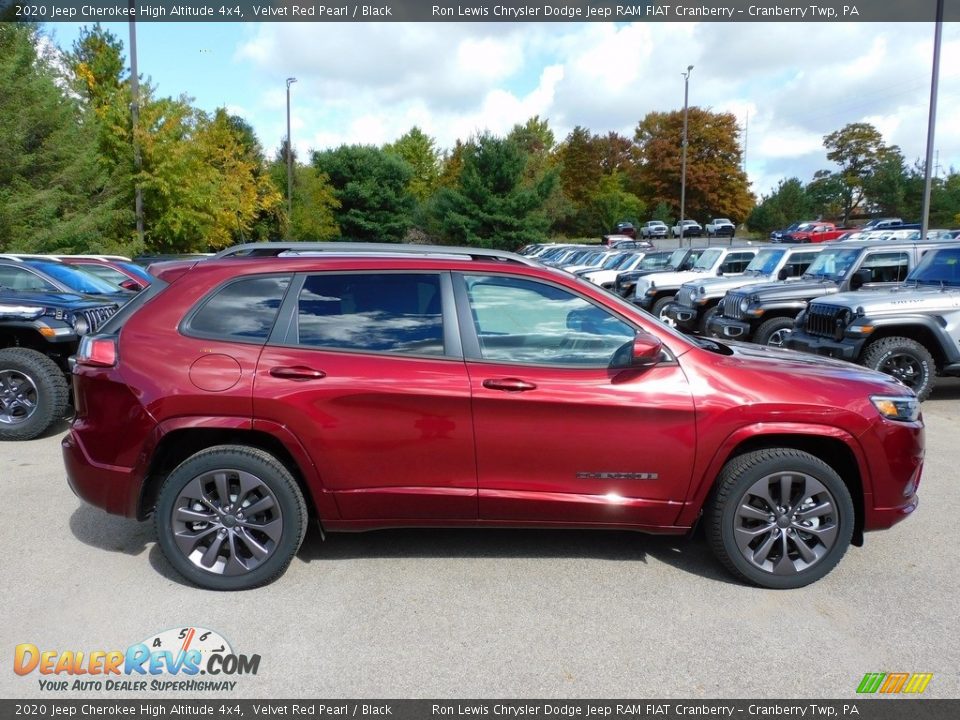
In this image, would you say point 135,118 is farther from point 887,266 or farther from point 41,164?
point 887,266

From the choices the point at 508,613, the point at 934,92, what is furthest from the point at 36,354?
the point at 934,92

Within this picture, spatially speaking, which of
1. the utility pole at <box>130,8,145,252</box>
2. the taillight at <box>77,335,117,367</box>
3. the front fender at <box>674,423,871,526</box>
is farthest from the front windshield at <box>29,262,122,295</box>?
the utility pole at <box>130,8,145,252</box>

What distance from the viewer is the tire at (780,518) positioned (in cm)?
383

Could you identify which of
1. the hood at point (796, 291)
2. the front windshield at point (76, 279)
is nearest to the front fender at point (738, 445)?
the hood at point (796, 291)

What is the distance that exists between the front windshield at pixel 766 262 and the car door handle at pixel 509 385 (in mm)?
11725

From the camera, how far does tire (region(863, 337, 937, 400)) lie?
27.3 feet

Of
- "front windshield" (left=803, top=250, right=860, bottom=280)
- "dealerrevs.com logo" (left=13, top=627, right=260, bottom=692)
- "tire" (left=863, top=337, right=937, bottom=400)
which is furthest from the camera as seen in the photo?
"front windshield" (left=803, top=250, right=860, bottom=280)

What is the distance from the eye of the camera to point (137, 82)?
23.8 m

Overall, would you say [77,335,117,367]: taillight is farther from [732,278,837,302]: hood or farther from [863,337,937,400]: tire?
[732,278,837,302]: hood

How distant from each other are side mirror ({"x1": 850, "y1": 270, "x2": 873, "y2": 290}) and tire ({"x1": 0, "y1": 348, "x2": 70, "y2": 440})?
929cm

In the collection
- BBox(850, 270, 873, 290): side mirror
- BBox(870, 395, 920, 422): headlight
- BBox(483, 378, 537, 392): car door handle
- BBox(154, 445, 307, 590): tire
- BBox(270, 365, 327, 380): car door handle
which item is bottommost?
BBox(154, 445, 307, 590): tire

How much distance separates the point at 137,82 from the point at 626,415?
24.9 meters

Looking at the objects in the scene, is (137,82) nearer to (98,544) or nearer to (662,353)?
(98,544)

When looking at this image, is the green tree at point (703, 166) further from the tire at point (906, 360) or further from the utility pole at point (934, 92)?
the tire at point (906, 360)
